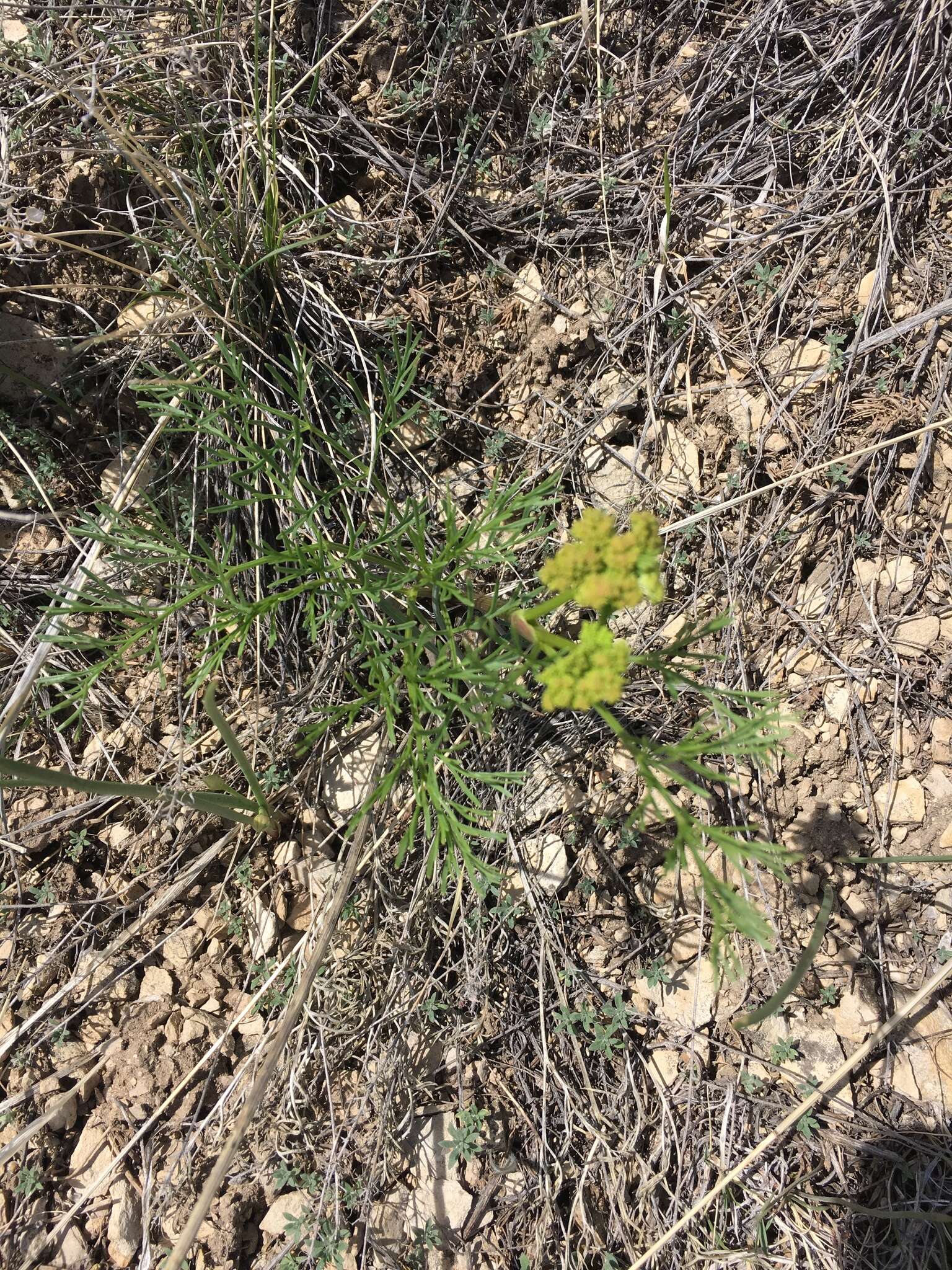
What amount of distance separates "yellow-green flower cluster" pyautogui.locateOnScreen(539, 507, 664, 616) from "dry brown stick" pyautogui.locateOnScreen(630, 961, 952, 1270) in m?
1.47

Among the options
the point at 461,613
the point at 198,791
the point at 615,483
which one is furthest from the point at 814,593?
the point at 198,791

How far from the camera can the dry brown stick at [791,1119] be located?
6.95 ft

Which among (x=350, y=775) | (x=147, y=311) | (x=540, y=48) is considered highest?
(x=540, y=48)

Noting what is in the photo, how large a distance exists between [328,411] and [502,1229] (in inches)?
98.2

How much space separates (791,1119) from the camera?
7.01 ft

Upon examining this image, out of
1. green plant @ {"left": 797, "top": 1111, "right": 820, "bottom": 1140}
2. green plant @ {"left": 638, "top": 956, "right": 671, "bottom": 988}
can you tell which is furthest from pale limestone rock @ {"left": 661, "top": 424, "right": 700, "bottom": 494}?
green plant @ {"left": 797, "top": 1111, "right": 820, "bottom": 1140}

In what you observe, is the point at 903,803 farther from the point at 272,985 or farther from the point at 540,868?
the point at 272,985

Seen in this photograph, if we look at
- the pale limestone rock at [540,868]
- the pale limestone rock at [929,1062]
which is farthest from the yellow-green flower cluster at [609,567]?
the pale limestone rock at [929,1062]

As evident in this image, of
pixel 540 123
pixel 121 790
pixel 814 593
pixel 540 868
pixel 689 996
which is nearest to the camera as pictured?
pixel 121 790

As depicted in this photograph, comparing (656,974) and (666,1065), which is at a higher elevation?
(656,974)

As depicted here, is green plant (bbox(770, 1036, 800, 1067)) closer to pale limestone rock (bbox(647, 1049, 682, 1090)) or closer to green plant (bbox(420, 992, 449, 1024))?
pale limestone rock (bbox(647, 1049, 682, 1090))

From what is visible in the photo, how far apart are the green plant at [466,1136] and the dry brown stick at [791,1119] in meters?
0.49

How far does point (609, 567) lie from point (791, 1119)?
1.63m

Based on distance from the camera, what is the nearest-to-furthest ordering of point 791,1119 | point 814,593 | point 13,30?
point 791,1119 → point 814,593 → point 13,30
